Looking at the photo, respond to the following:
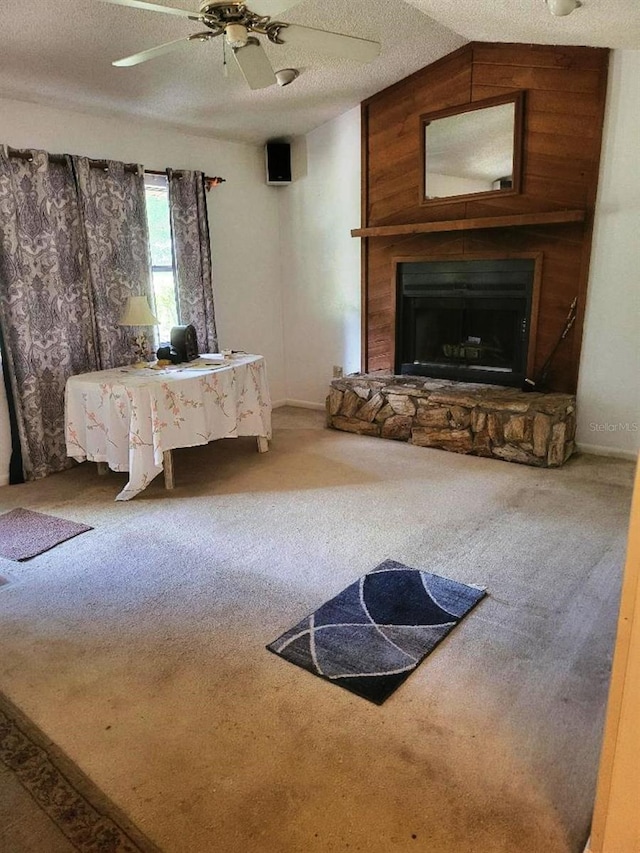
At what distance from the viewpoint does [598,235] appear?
3730 mm

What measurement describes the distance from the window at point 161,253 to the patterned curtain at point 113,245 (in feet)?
0.70

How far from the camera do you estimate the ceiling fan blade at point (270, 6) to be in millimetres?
1903

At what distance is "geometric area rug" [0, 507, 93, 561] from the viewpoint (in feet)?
9.04

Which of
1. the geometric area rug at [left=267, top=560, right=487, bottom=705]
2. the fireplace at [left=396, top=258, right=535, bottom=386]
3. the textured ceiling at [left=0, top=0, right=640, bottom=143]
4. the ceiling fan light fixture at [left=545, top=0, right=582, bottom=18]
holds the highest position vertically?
the textured ceiling at [left=0, top=0, right=640, bottom=143]

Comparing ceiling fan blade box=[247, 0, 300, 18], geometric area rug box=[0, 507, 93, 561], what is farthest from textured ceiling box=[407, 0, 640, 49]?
geometric area rug box=[0, 507, 93, 561]

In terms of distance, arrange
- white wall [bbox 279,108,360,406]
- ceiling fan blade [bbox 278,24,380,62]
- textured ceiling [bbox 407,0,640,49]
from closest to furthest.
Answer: ceiling fan blade [bbox 278,24,380,62] → textured ceiling [bbox 407,0,640,49] → white wall [bbox 279,108,360,406]

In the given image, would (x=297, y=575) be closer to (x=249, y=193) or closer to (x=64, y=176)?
(x=64, y=176)

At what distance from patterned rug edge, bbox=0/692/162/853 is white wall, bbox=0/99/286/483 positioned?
8.20 ft

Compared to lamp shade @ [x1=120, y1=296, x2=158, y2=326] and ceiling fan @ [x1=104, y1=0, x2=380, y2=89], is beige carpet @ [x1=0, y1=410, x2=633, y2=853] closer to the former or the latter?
lamp shade @ [x1=120, y1=296, x2=158, y2=326]

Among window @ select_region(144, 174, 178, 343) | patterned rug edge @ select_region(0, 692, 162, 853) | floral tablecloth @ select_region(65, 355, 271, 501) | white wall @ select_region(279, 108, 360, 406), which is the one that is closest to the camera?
patterned rug edge @ select_region(0, 692, 162, 853)

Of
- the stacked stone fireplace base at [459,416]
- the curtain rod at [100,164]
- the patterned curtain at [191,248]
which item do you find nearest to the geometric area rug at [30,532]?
the patterned curtain at [191,248]

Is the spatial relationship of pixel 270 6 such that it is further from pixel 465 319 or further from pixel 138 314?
pixel 465 319

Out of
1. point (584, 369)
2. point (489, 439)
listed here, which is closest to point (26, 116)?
point (489, 439)

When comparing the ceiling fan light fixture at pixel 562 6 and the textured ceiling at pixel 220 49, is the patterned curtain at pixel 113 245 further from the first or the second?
the ceiling fan light fixture at pixel 562 6
